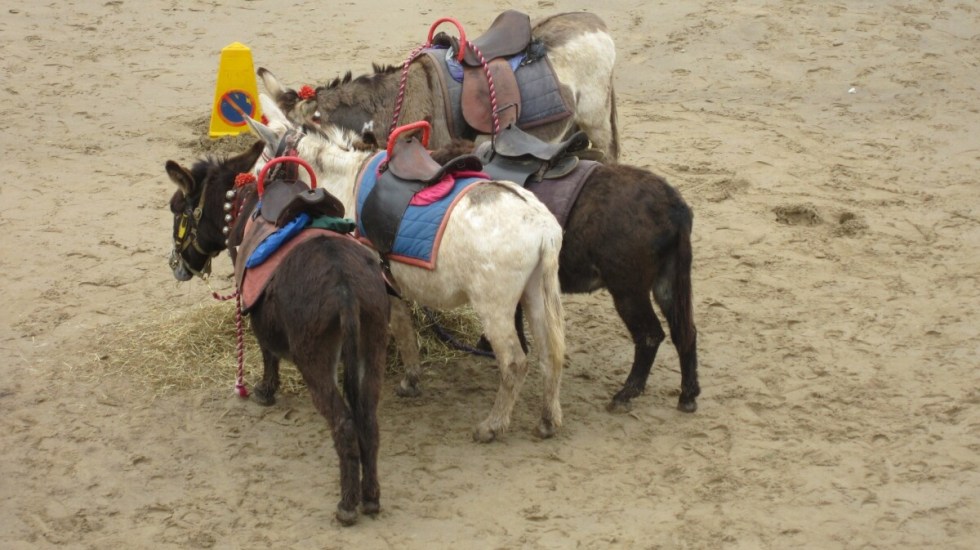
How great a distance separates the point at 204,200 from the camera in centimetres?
586

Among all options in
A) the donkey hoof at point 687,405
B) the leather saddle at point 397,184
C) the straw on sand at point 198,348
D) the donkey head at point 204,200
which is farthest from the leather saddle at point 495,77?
the donkey hoof at point 687,405

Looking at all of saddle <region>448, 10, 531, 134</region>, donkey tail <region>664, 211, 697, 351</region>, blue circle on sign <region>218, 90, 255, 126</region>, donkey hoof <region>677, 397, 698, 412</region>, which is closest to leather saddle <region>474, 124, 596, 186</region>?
donkey tail <region>664, 211, 697, 351</region>

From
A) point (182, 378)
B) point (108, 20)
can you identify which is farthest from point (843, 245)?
point (108, 20)

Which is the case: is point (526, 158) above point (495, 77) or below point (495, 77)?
below

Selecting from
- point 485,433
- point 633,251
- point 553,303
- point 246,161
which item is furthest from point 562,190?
point 246,161

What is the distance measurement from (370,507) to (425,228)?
4.54ft

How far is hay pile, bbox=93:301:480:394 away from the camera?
241 inches

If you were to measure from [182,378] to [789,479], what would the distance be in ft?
10.9

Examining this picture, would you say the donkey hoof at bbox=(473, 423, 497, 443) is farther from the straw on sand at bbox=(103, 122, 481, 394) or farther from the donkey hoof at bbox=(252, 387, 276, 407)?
the donkey hoof at bbox=(252, 387, 276, 407)

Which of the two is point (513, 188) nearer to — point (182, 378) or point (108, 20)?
point (182, 378)

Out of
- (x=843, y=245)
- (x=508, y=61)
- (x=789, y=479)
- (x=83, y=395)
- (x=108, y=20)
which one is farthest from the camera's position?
(x=108, y=20)

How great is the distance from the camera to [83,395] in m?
5.91

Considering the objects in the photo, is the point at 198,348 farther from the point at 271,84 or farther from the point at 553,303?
the point at 553,303

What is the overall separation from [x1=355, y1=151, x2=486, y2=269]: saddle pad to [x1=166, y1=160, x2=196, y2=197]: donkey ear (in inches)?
46.9
